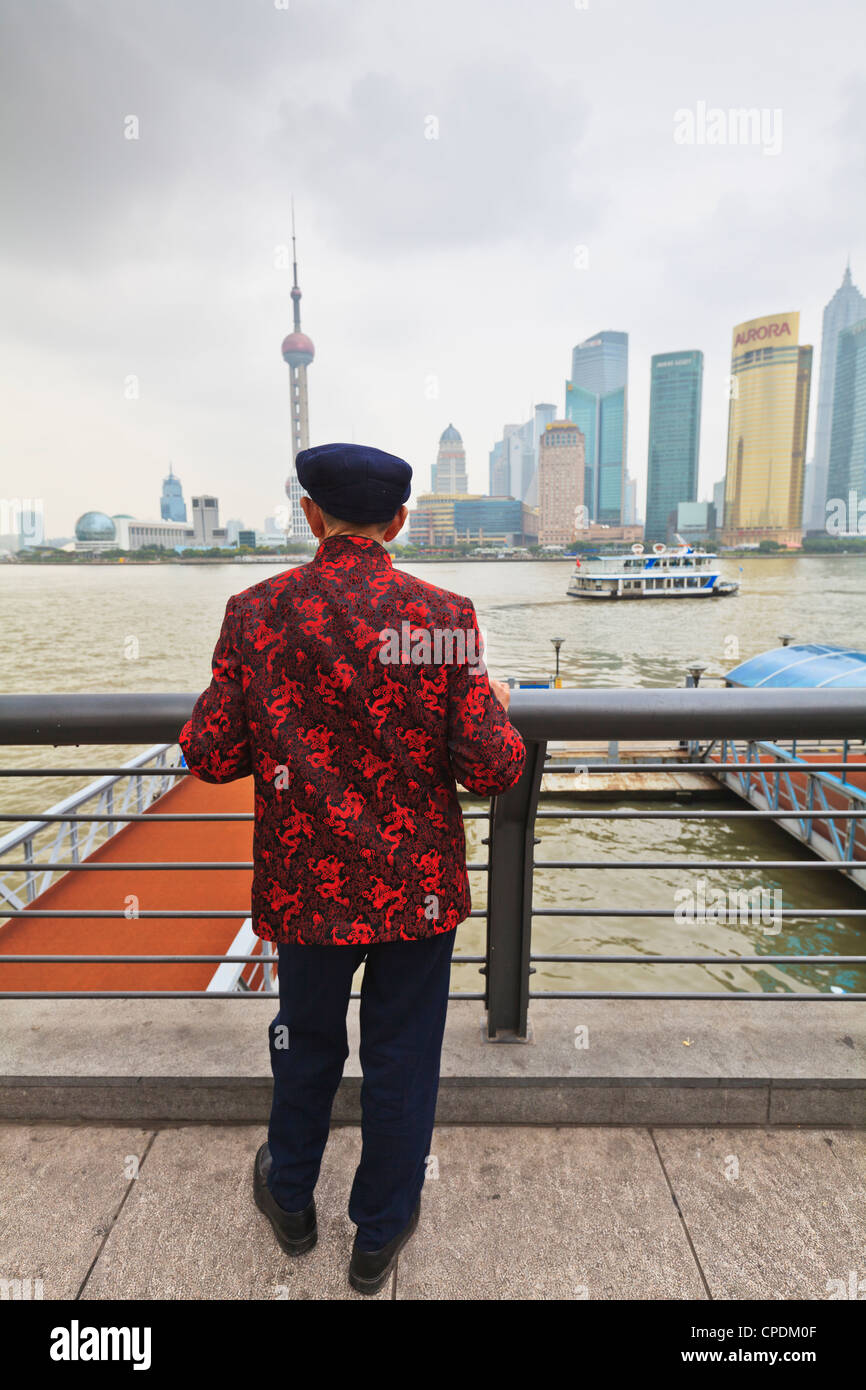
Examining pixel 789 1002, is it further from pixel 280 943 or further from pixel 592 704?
pixel 280 943

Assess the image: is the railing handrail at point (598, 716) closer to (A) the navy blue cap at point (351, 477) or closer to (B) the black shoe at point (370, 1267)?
(A) the navy blue cap at point (351, 477)

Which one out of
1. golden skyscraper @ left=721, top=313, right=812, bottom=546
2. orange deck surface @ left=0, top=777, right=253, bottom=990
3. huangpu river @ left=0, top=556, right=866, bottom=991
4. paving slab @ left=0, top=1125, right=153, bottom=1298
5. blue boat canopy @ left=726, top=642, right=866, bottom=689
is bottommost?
huangpu river @ left=0, top=556, right=866, bottom=991

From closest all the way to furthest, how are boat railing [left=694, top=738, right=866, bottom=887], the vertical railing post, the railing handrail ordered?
the railing handrail, the vertical railing post, boat railing [left=694, top=738, right=866, bottom=887]

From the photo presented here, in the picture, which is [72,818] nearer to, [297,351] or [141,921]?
[141,921]

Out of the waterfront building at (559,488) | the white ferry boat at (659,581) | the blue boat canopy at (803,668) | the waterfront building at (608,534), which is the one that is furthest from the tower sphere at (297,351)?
the blue boat canopy at (803,668)

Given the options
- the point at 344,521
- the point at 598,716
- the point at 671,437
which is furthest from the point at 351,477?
the point at 671,437

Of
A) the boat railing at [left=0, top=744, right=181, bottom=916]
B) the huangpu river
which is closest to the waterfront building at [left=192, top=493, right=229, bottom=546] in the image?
the huangpu river

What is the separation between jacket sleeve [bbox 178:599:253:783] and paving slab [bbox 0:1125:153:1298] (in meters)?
1.19

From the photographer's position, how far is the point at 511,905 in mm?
2156

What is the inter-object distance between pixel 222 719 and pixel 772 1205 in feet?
5.74

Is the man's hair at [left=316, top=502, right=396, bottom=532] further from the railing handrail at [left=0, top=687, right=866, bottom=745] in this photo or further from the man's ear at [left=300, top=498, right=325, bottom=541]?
the railing handrail at [left=0, top=687, right=866, bottom=745]

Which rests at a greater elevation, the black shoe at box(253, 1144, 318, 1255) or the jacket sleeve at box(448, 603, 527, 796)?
the jacket sleeve at box(448, 603, 527, 796)

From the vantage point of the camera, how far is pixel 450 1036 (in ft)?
7.47

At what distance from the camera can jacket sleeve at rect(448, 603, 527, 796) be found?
4.46 ft
